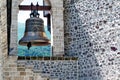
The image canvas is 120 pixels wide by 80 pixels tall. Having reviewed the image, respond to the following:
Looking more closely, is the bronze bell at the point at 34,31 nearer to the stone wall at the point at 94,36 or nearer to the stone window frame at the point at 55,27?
the stone window frame at the point at 55,27

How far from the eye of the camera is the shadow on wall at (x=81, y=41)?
9398 millimetres

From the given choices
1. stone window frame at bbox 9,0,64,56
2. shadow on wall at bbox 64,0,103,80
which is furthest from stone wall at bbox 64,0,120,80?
stone window frame at bbox 9,0,64,56

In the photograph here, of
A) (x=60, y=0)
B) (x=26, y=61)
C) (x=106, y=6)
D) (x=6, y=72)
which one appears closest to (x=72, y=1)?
(x=60, y=0)

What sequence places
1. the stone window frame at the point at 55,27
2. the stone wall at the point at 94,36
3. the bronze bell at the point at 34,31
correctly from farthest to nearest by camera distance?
the stone window frame at the point at 55,27
the bronze bell at the point at 34,31
the stone wall at the point at 94,36

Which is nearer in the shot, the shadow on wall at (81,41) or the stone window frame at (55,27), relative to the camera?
the shadow on wall at (81,41)

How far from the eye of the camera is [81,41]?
9.77 meters

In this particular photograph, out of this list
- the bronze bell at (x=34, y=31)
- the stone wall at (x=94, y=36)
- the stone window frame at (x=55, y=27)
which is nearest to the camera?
the stone wall at (x=94, y=36)

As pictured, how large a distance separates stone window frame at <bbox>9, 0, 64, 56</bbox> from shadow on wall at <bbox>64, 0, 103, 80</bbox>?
14 centimetres

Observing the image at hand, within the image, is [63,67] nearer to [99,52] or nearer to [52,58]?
[52,58]

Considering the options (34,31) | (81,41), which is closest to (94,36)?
(81,41)

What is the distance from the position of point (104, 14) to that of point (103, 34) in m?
0.47

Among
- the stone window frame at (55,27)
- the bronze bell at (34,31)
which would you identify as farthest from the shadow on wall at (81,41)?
the bronze bell at (34,31)

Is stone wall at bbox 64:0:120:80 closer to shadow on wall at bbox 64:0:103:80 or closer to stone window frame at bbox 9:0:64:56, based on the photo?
shadow on wall at bbox 64:0:103:80

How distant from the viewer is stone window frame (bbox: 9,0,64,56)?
32.5 feet
